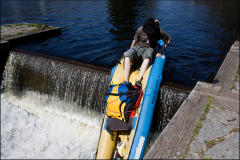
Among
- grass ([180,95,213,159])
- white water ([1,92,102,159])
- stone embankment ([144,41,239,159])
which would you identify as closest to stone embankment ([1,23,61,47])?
white water ([1,92,102,159])

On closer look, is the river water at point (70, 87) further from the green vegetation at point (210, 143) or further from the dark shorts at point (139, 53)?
the green vegetation at point (210, 143)

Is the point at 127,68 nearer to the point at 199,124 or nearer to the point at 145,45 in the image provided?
the point at 145,45

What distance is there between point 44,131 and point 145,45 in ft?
12.0

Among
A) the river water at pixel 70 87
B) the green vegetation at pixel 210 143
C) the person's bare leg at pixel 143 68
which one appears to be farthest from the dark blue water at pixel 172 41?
the green vegetation at pixel 210 143

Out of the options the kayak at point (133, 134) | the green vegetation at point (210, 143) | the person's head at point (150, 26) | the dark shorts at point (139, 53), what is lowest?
the kayak at point (133, 134)

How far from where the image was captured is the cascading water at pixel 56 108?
4.41m

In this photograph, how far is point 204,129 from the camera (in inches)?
111

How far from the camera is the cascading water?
4.41 m

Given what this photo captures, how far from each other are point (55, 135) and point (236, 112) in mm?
4266

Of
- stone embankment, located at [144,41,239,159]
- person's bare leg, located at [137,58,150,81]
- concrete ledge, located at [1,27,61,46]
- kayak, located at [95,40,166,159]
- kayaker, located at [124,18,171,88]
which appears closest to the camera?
stone embankment, located at [144,41,239,159]

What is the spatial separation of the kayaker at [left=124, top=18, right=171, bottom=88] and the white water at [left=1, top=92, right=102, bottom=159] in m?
1.81

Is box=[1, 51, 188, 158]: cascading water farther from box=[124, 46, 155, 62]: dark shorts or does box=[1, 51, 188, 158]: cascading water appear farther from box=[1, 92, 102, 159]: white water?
box=[124, 46, 155, 62]: dark shorts

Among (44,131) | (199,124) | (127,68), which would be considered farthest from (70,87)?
(199,124)

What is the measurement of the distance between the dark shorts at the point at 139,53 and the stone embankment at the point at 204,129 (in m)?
1.41
